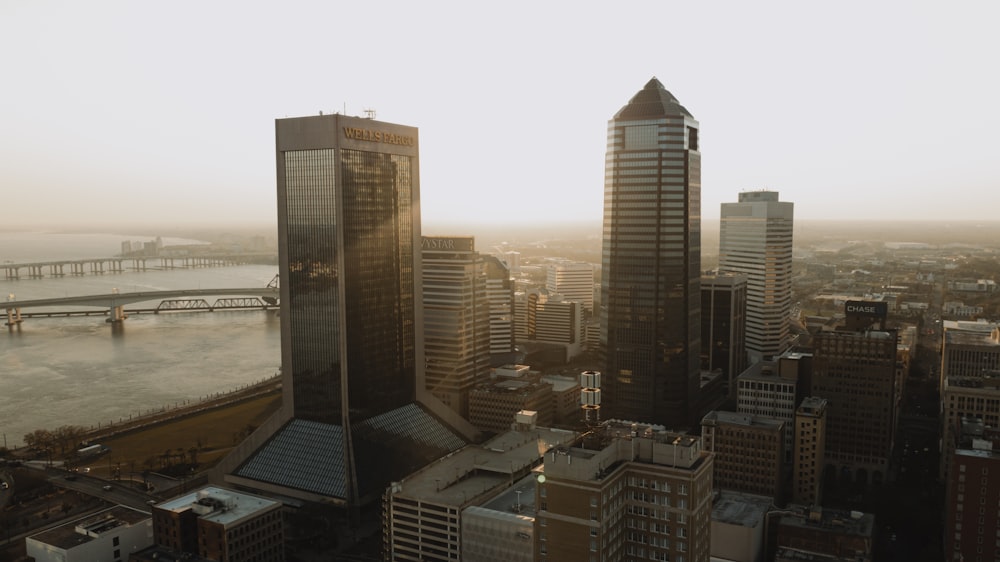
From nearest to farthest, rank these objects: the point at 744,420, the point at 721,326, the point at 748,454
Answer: the point at 748,454, the point at 744,420, the point at 721,326

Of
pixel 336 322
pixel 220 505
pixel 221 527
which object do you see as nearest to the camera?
pixel 221 527

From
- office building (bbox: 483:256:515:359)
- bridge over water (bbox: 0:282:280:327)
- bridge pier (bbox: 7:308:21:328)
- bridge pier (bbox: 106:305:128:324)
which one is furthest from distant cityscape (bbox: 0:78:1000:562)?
bridge pier (bbox: 7:308:21:328)

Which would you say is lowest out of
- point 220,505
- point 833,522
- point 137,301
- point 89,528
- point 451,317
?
point 833,522

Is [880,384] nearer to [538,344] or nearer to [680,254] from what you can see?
[680,254]

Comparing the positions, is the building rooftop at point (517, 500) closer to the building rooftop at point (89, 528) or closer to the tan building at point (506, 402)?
the building rooftop at point (89, 528)

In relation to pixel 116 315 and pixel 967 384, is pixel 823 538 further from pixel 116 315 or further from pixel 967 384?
pixel 116 315

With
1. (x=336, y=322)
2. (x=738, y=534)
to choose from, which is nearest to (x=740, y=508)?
(x=738, y=534)
